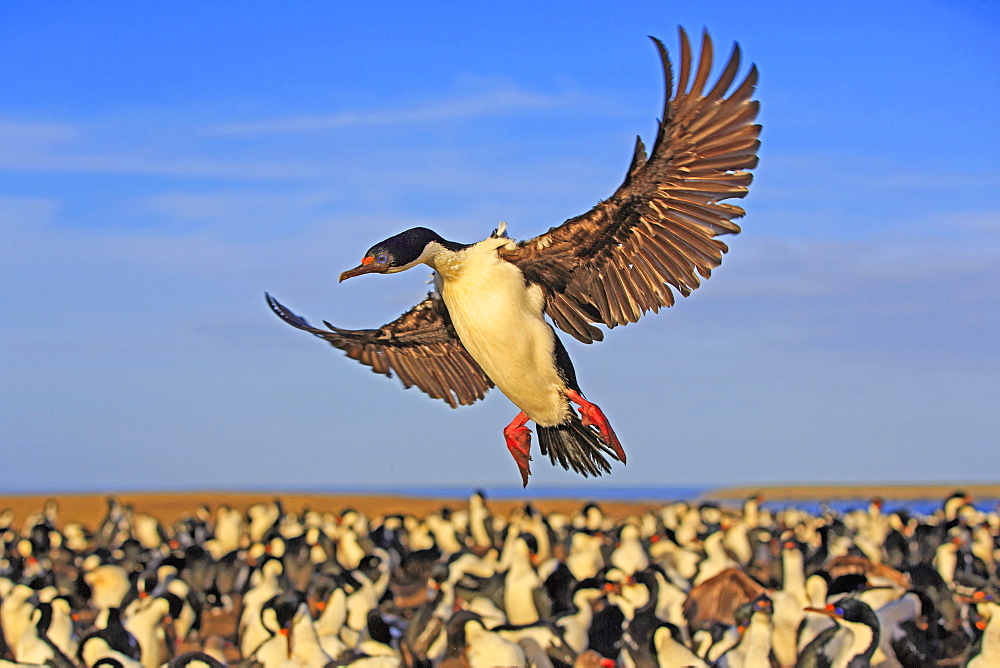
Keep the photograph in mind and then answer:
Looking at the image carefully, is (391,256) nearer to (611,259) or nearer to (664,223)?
(611,259)

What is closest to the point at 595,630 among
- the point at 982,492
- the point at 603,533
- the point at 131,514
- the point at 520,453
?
the point at 520,453

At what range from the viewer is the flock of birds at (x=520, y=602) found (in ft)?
39.1

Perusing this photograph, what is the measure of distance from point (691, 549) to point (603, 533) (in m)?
5.13

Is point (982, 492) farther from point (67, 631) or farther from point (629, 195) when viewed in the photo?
point (629, 195)

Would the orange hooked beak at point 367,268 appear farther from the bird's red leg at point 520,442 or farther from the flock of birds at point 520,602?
the flock of birds at point 520,602

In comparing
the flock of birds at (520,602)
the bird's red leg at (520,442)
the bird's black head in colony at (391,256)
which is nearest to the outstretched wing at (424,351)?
the bird's red leg at (520,442)

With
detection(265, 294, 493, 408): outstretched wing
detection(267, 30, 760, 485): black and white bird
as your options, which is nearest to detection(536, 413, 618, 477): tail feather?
detection(267, 30, 760, 485): black and white bird

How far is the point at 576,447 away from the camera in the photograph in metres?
3.42

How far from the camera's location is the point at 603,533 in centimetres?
2630

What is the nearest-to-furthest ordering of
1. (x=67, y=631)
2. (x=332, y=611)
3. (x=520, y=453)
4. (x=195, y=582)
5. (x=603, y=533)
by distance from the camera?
(x=520, y=453)
(x=67, y=631)
(x=332, y=611)
(x=195, y=582)
(x=603, y=533)

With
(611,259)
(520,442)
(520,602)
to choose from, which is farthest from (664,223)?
(520,602)

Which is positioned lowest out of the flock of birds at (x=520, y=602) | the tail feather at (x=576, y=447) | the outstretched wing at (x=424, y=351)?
the flock of birds at (x=520, y=602)

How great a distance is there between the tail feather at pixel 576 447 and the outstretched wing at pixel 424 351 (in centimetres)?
46

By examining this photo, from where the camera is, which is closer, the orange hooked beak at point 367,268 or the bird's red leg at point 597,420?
the orange hooked beak at point 367,268
